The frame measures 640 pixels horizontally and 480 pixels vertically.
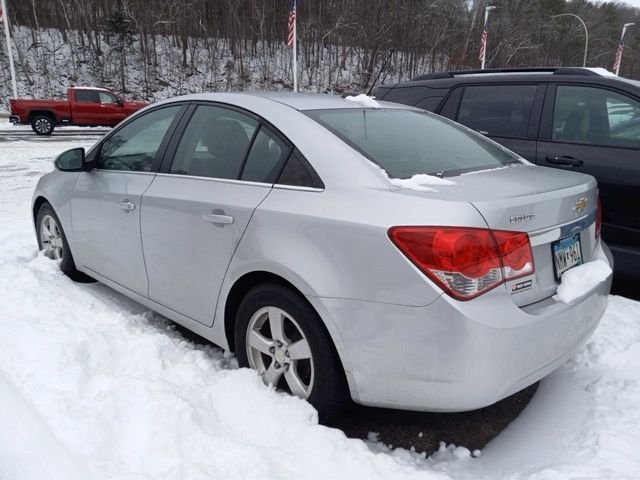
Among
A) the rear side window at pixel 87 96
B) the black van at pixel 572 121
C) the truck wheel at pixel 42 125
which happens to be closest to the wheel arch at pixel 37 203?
the black van at pixel 572 121

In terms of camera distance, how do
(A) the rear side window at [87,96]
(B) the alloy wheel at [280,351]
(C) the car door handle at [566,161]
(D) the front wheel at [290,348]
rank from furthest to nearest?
(A) the rear side window at [87,96]
(C) the car door handle at [566,161]
(B) the alloy wheel at [280,351]
(D) the front wheel at [290,348]

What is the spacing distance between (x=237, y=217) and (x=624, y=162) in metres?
3.24

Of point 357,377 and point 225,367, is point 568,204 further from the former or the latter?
point 225,367

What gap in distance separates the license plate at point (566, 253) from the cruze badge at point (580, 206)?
12cm

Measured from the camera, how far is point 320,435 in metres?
2.29

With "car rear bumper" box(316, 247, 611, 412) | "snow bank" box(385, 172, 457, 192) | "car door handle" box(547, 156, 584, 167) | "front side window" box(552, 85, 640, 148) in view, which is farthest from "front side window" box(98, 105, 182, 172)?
"front side window" box(552, 85, 640, 148)

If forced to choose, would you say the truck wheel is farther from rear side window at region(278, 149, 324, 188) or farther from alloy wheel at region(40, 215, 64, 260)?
rear side window at region(278, 149, 324, 188)

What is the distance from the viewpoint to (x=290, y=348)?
2504 mm

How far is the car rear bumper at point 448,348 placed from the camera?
6.56ft

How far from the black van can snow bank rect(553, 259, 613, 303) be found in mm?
1740

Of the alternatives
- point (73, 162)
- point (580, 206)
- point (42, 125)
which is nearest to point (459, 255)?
point (580, 206)

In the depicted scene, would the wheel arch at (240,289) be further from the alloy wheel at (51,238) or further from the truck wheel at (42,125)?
the truck wheel at (42,125)

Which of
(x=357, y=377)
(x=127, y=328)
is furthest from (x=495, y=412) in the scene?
(x=127, y=328)

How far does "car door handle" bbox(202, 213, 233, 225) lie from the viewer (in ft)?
8.76
